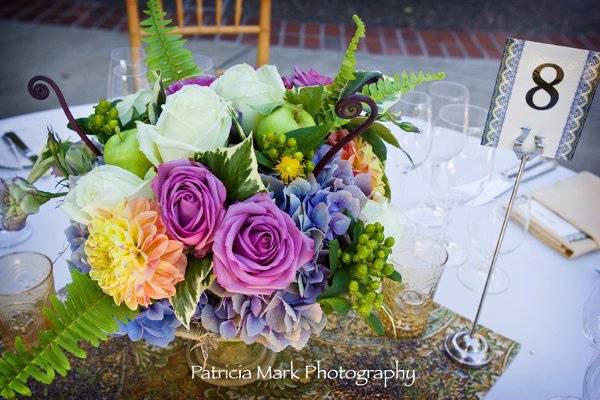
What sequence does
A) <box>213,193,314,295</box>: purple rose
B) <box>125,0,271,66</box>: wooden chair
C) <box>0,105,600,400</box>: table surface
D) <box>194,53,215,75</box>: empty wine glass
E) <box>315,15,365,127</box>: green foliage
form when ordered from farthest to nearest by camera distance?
1. <box>125,0,271,66</box>: wooden chair
2. <box>194,53,215,75</box>: empty wine glass
3. <box>0,105,600,400</box>: table surface
4. <box>315,15,365,127</box>: green foliage
5. <box>213,193,314,295</box>: purple rose

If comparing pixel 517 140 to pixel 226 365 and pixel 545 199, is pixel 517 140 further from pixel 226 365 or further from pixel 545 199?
pixel 226 365

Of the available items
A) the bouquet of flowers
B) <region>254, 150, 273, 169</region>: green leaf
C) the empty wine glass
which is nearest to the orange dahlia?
the bouquet of flowers

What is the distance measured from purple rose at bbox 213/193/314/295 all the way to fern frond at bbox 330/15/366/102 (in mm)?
203

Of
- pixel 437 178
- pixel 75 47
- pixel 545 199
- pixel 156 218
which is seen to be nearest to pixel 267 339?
pixel 156 218

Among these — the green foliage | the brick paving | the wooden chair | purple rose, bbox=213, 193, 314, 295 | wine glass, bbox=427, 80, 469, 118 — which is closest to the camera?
purple rose, bbox=213, 193, 314, 295

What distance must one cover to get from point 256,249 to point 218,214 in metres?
0.05

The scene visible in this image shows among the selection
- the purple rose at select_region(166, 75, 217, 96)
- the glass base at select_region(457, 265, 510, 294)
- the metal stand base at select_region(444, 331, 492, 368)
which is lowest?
the metal stand base at select_region(444, 331, 492, 368)

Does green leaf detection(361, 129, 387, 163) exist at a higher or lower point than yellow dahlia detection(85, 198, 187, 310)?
higher

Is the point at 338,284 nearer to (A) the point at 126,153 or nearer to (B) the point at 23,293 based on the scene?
(A) the point at 126,153

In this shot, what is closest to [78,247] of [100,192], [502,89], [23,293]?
[100,192]

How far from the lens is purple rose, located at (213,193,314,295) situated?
59 cm

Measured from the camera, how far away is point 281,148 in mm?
662

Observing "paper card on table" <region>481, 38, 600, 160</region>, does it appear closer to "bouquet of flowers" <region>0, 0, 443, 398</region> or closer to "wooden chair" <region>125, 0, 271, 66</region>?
"bouquet of flowers" <region>0, 0, 443, 398</region>

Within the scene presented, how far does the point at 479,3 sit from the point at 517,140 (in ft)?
11.3
